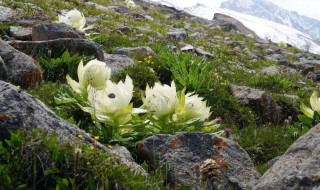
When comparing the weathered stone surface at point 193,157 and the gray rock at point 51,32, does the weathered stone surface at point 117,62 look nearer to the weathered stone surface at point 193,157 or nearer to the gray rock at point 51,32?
the gray rock at point 51,32

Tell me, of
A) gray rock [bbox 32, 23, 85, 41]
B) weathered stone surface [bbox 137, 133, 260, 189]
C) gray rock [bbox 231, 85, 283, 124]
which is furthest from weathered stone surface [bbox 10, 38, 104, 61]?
weathered stone surface [bbox 137, 133, 260, 189]

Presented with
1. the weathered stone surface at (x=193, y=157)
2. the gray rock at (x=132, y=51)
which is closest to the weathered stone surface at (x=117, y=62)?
the gray rock at (x=132, y=51)

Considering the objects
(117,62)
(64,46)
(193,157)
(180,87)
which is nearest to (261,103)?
(180,87)

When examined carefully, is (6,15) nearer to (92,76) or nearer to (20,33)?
(20,33)

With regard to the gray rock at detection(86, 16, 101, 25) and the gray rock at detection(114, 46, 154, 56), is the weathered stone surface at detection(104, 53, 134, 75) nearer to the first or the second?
the gray rock at detection(114, 46, 154, 56)

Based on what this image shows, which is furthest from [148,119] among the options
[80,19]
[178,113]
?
[80,19]

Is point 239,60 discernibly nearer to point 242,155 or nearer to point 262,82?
point 262,82

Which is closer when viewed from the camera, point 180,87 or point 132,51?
point 180,87
